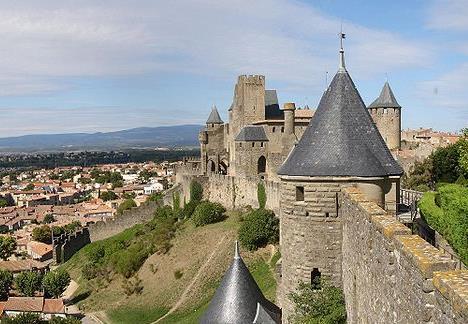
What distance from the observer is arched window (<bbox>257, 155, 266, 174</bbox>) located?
3941 cm

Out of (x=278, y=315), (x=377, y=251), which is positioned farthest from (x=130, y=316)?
(x=377, y=251)

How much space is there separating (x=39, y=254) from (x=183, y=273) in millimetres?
38311

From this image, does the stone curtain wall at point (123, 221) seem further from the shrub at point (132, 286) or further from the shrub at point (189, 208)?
the shrub at point (132, 286)

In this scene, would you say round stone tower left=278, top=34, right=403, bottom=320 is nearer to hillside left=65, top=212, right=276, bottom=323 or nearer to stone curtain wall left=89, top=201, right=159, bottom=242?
hillside left=65, top=212, right=276, bottom=323

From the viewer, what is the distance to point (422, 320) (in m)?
4.95

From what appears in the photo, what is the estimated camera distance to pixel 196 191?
135 ft

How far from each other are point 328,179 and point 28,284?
43016 mm

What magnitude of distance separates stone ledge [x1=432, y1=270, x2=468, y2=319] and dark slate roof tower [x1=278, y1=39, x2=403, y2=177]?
530 cm

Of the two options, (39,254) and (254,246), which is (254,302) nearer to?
(254,246)

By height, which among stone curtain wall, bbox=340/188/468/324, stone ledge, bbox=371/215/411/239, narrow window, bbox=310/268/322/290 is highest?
stone ledge, bbox=371/215/411/239

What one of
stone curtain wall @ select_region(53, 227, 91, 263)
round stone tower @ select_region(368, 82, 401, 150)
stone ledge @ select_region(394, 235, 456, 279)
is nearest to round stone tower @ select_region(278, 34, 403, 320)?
stone ledge @ select_region(394, 235, 456, 279)

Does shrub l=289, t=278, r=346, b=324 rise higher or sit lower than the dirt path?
higher

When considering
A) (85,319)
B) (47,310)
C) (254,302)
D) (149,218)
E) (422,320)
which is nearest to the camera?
(422,320)

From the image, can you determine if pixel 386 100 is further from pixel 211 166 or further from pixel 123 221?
pixel 123 221
